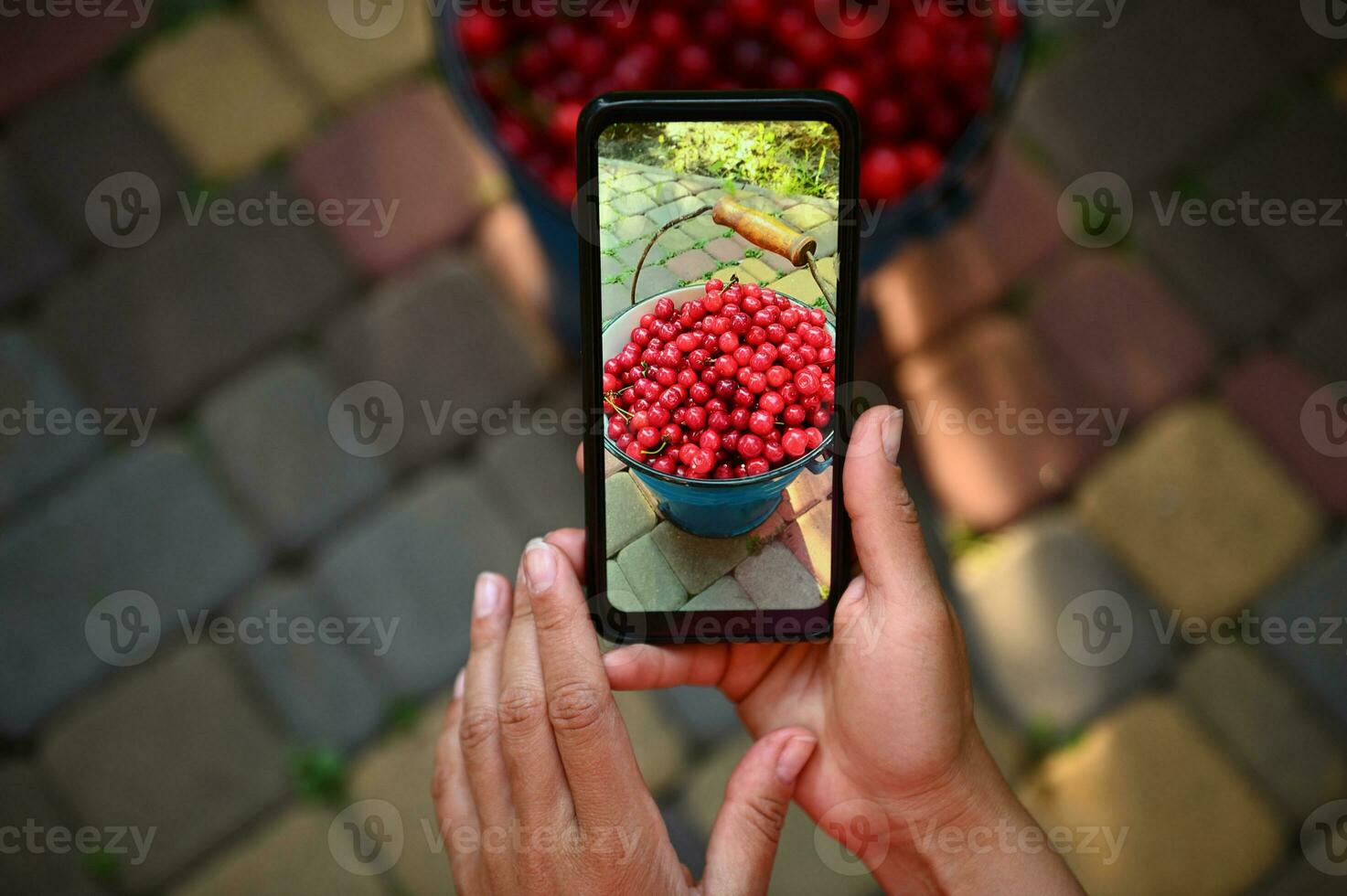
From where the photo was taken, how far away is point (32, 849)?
142cm

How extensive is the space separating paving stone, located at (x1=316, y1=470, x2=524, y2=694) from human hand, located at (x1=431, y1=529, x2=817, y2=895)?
0.32m

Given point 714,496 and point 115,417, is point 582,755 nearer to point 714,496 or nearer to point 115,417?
point 714,496

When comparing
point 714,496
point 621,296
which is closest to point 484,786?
point 714,496

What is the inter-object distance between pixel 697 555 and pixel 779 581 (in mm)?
92

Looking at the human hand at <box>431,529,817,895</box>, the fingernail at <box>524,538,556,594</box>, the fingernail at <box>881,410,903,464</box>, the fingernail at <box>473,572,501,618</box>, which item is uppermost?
the fingernail at <box>524,538,556,594</box>

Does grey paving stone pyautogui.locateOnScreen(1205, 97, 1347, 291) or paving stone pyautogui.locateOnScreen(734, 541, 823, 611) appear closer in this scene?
paving stone pyautogui.locateOnScreen(734, 541, 823, 611)

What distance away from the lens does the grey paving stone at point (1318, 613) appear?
4.75 ft

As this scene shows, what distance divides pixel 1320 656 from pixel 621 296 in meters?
1.14

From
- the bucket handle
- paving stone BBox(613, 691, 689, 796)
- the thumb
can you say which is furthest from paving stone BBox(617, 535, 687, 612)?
paving stone BBox(613, 691, 689, 796)

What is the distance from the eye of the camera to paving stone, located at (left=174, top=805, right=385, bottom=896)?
1.42 m

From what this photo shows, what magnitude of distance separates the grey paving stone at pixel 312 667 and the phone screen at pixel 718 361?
54 centimetres

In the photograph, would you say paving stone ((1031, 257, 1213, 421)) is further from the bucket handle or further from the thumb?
the thumb

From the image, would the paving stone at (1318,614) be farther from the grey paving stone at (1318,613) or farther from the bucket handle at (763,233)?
the bucket handle at (763,233)

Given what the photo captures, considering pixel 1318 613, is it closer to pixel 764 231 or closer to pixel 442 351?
pixel 764 231
